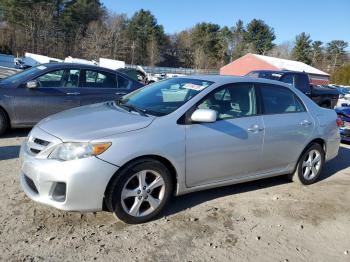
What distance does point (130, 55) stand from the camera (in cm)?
7862

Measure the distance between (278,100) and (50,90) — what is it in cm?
447

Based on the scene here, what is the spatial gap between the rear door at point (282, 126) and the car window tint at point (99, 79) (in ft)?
13.0

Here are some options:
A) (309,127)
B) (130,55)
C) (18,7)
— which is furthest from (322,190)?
(130,55)

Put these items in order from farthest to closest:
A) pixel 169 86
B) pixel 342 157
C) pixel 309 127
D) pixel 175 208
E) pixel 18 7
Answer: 1. pixel 18 7
2. pixel 342 157
3. pixel 309 127
4. pixel 169 86
5. pixel 175 208

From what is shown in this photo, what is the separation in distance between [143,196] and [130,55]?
254 feet

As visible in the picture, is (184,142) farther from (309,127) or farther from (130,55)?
(130,55)

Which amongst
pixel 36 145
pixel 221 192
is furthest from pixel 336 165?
pixel 36 145

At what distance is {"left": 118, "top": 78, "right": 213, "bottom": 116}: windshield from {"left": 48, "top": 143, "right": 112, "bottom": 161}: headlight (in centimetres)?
85

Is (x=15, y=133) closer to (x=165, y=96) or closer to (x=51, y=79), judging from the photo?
(x=51, y=79)

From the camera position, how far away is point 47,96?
23.2ft

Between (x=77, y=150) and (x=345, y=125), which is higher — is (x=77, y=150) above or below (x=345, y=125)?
above

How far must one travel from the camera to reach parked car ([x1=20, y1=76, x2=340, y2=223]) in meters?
3.38

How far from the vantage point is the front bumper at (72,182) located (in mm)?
3297

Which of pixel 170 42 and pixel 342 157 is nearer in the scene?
pixel 342 157
